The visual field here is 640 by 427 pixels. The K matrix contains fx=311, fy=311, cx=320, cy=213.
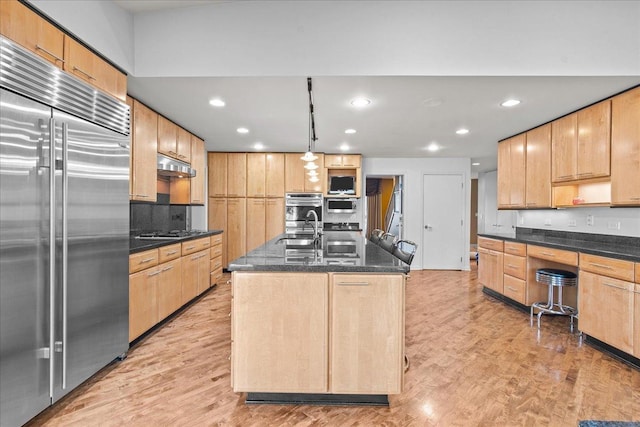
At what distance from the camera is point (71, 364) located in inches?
76.5

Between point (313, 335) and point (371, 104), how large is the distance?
2462 millimetres

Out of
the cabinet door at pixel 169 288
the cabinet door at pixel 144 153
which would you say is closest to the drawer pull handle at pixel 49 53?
the cabinet door at pixel 144 153

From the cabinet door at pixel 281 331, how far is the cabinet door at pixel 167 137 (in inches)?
101

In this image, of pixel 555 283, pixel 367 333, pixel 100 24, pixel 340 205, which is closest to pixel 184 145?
pixel 100 24

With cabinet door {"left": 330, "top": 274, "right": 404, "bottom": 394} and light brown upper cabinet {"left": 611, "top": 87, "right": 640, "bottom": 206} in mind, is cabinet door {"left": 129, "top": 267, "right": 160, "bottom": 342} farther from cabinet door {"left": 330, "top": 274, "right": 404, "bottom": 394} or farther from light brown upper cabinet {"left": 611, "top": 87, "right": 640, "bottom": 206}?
light brown upper cabinet {"left": 611, "top": 87, "right": 640, "bottom": 206}

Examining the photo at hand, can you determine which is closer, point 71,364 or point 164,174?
point 71,364

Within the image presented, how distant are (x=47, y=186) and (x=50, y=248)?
353 mm

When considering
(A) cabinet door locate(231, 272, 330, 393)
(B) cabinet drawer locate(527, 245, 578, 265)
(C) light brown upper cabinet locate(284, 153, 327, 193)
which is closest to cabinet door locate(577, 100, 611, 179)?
(B) cabinet drawer locate(527, 245, 578, 265)

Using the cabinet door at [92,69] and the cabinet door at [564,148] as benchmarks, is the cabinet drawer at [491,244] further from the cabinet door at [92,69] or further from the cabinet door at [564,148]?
the cabinet door at [92,69]

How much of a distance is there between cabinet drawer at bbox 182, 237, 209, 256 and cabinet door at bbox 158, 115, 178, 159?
3.68ft

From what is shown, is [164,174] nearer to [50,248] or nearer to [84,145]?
[84,145]

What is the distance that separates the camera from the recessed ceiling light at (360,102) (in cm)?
316

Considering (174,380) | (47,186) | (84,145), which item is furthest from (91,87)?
(174,380)

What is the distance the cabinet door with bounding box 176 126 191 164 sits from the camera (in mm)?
4137
